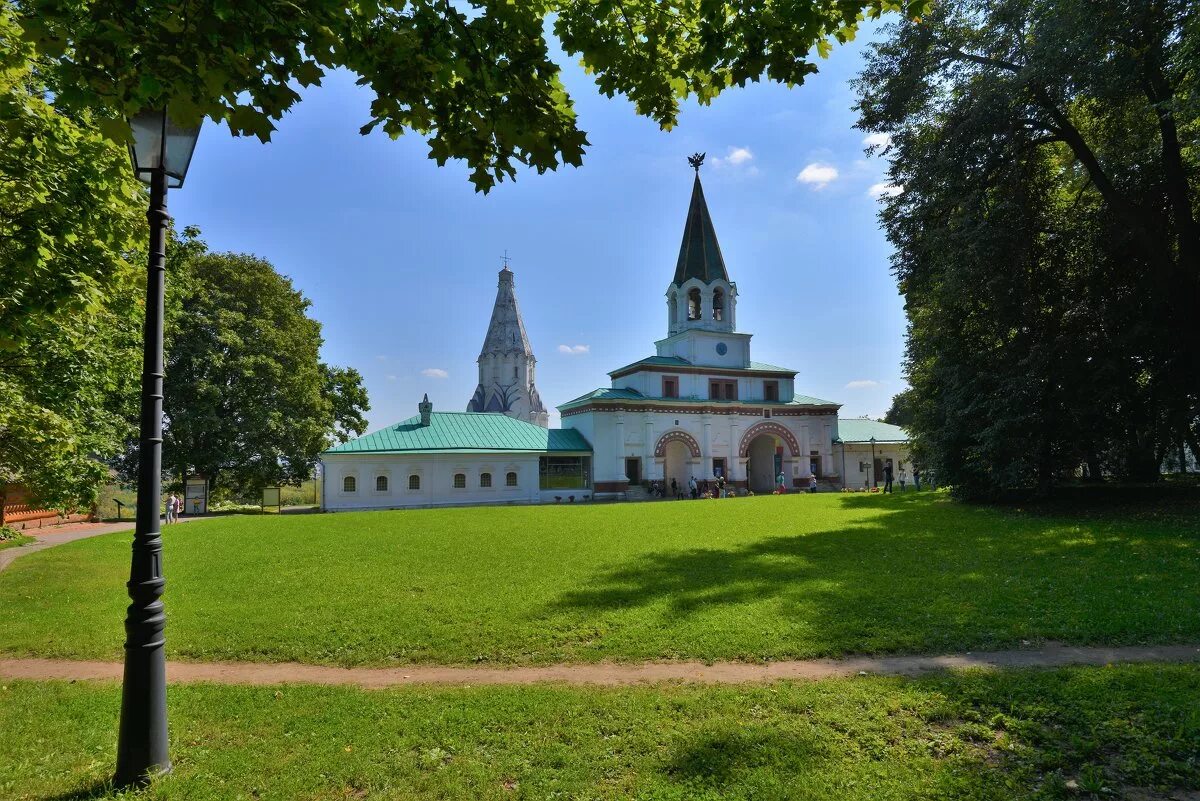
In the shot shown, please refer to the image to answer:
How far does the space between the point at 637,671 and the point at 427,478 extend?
34028 mm

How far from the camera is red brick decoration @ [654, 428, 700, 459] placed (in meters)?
43.5

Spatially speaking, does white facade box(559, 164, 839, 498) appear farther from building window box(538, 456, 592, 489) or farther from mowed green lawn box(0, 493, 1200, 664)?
mowed green lawn box(0, 493, 1200, 664)

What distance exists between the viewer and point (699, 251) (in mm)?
48844

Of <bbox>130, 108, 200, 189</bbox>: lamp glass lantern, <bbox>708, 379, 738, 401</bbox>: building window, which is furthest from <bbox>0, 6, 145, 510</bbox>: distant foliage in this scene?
<bbox>708, 379, 738, 401</bbox>: building window

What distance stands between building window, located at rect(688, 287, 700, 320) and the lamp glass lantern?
44.7 meters

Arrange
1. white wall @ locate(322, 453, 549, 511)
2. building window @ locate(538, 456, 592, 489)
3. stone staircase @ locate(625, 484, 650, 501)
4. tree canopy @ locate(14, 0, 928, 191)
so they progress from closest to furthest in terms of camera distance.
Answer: tree canopy @ locate(14, 0, 928, 191) → white wall @ locate(322, 453, 549, 511) → stone staircase @ locate(625, 484, 650, 501) → building window @ locate(538, 456, 592, 489)

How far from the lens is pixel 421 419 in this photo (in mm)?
41375

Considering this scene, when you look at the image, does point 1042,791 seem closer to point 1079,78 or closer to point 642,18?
point 642,18

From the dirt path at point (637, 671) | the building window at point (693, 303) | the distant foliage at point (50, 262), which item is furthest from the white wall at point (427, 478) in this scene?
the dirt path at point (637, 671)

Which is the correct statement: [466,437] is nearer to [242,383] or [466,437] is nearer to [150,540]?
[242,383]

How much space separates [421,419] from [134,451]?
50.2 ft

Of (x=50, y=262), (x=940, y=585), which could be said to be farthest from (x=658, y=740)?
(x=50, y=262)

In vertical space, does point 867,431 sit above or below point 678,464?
above

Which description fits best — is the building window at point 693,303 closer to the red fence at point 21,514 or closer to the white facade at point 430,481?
the white facade at point 430,481
